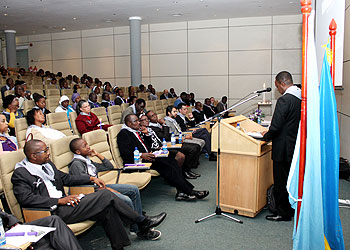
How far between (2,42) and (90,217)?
18997 mm

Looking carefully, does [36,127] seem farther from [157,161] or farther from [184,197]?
[184,197]

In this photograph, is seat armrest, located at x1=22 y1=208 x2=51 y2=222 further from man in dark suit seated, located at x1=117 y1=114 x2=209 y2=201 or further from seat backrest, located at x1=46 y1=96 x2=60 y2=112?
seat backrest, located at x1=46 y1=96 x2=60 y2=112

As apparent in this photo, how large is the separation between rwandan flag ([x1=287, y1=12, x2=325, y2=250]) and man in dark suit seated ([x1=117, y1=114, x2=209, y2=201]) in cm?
229

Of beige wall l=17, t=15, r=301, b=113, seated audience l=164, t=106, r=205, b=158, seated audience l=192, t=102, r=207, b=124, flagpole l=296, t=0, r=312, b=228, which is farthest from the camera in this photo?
beige wall l=17, t=15, r=301, b=113

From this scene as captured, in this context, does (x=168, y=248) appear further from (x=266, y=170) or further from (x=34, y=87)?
(x=34, y=87)

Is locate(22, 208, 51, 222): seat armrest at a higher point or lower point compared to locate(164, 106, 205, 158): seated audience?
lower

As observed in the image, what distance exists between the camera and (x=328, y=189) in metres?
2.15

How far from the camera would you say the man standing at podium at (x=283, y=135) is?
135 inches

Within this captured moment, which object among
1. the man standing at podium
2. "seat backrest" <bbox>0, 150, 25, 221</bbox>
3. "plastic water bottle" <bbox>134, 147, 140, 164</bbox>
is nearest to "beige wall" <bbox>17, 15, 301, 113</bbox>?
the man standing at podium

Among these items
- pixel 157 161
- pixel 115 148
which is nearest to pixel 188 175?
pixel 157 161

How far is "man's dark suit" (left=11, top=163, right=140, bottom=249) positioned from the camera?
2.60m

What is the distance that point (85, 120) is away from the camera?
220 inches

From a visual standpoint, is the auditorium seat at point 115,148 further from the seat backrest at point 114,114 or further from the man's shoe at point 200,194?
the seat backrest at point 114,114

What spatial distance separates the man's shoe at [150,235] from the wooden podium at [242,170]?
0.99 m
